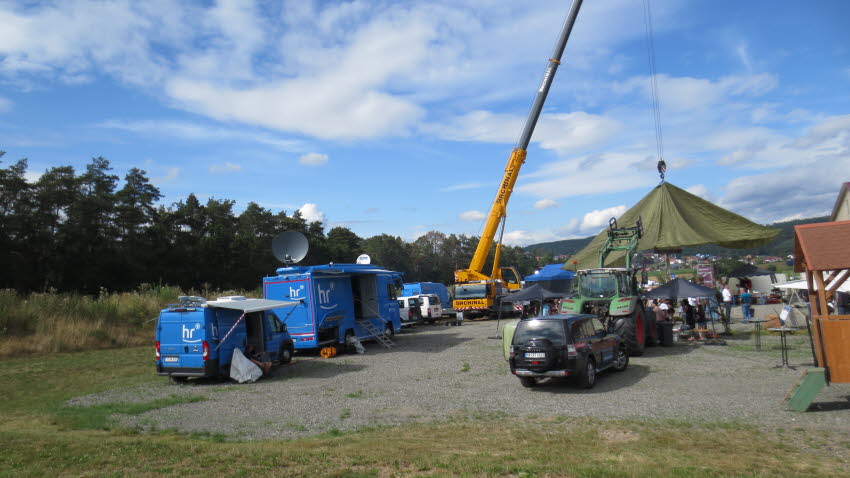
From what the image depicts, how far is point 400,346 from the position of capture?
796 inches

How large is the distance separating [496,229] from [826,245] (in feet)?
68.9

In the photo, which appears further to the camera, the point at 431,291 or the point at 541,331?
the point at 431,291

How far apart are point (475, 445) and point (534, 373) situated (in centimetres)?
423

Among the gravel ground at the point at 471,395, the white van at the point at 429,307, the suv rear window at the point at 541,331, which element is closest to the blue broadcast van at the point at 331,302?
the gravel ground at the point at 471,395

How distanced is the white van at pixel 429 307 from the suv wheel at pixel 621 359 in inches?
686

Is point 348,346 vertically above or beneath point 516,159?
beneath

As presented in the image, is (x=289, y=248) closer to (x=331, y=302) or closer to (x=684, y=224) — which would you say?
(x=331, y=302)

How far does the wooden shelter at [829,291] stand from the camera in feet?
28.2

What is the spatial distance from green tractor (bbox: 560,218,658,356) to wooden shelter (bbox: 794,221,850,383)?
6080 millimetres

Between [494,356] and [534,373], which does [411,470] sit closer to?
[534,373]

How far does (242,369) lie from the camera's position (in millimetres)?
13328

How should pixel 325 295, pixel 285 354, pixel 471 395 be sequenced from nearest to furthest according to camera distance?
pixel 471 395 → pixel 285 354 → pixel 325 295

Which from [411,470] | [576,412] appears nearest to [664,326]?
[576,412]

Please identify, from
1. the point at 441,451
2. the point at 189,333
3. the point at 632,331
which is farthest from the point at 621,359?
the point at 189,333
